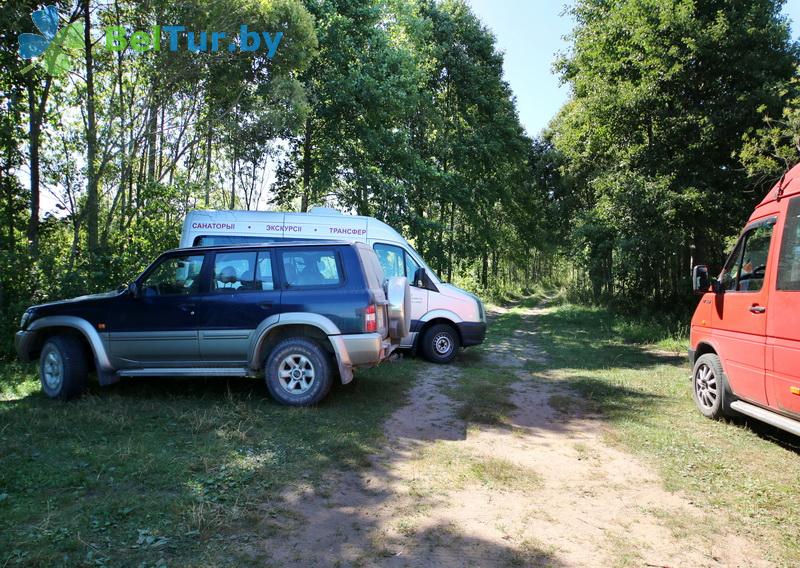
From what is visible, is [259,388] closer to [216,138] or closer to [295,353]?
[295,353]

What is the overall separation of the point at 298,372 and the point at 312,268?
4.17 ft

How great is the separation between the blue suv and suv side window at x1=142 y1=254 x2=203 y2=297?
1 cm

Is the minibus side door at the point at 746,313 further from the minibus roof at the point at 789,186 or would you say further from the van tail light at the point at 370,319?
the van tail light at the point at 370,319

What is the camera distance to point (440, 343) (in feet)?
33.3

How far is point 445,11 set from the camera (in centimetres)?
2444

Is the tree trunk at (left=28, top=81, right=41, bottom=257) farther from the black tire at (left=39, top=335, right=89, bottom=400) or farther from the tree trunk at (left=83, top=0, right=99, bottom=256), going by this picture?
the black tire at (left=39, top=335, right=89, bottom=400)

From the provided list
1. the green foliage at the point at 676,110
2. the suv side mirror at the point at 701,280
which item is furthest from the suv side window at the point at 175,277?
the green foliage at the point at 676,110

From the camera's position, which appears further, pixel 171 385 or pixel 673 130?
pixel 673 130

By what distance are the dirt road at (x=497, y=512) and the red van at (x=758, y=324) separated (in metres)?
1.59

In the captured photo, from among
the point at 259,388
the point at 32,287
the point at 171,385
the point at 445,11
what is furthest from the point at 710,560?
the point at 445,11

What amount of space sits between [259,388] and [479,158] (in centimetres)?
1984

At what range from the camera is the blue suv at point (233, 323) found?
616 centimetres

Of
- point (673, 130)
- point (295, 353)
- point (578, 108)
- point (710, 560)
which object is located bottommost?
point (710, 560)

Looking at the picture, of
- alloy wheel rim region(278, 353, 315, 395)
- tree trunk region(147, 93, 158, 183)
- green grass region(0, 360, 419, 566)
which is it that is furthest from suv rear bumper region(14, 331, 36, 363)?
tree trunk region(147, 93, 158, 183)
